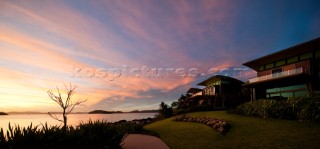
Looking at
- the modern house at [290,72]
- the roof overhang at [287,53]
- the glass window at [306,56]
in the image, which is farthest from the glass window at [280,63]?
the glass window at [306,56]

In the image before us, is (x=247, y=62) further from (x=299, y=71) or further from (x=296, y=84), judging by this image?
(x=299, y=71)

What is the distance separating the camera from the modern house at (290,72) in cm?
2391

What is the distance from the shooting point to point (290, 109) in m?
16.9

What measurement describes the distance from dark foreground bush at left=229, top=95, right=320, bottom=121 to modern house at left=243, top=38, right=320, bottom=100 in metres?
6.80

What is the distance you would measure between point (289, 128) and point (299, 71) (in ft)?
41.1

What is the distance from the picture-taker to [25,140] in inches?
252

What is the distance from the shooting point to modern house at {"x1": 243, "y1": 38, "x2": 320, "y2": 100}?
78.4 feet

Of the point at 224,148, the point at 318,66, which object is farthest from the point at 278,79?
the point at 224,148

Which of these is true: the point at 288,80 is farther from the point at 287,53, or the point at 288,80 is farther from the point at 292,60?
the point at 287,53

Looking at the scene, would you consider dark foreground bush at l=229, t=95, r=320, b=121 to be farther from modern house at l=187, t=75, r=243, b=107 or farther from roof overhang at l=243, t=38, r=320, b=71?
modern house at l=187, t=75, r=243, b=107

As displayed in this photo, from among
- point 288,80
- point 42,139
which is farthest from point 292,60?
point 42,139

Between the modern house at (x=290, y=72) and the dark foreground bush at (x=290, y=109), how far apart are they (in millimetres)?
6797

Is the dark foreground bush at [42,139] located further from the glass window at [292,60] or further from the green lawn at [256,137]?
the glass window at [292,60]

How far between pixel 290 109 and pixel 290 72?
366 inches
